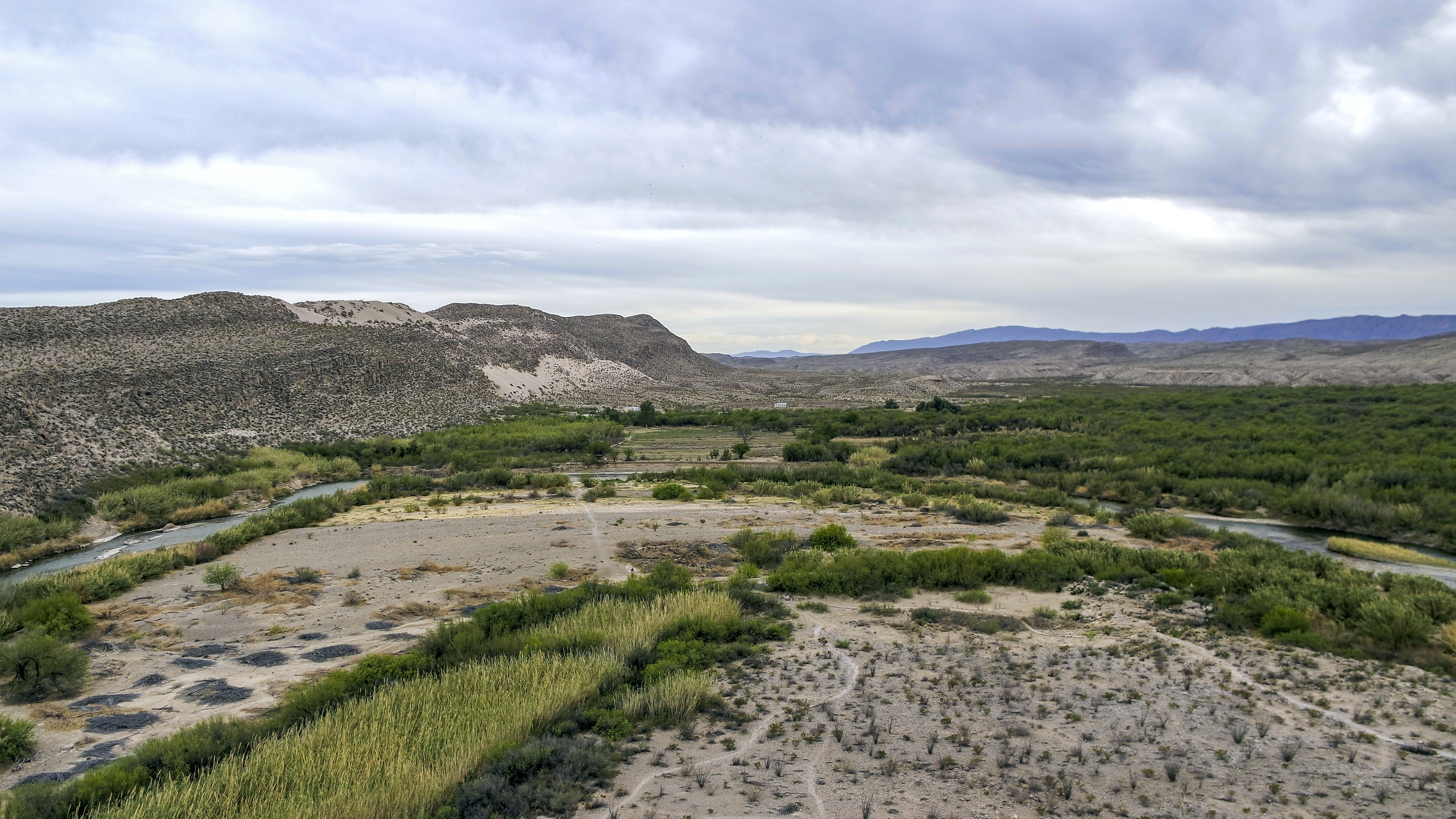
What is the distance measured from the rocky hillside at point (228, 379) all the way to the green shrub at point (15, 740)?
68.8ft

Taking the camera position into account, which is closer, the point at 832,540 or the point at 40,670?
the point at 40,670

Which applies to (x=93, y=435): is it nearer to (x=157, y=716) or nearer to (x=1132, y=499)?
(x=157, y=716)

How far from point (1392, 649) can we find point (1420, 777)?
4.53m

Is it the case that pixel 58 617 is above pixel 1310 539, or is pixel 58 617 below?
above

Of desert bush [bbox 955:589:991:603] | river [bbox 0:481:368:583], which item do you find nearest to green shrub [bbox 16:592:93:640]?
river [bbox 0:481:368:583]

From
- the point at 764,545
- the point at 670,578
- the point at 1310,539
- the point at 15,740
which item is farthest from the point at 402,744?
the point at 1310,539

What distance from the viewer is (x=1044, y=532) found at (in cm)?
2012

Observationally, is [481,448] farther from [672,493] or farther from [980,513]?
[980,513]

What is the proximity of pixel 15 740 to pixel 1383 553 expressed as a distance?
26.9m

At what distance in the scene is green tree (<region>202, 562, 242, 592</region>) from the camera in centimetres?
1609

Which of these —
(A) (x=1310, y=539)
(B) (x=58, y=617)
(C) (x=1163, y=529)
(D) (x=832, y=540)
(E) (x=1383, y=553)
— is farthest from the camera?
(A) (x=1310, y=539)

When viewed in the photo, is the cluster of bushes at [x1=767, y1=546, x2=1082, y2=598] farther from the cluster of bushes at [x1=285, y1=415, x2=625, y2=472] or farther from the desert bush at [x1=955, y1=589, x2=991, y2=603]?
the cluster of bushes at [x1=285, y1=415, x2=625, y2=472]

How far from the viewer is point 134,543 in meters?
22.4

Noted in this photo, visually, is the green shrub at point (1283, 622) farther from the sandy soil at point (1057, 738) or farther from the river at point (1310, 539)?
the river at point (1310, 539)
